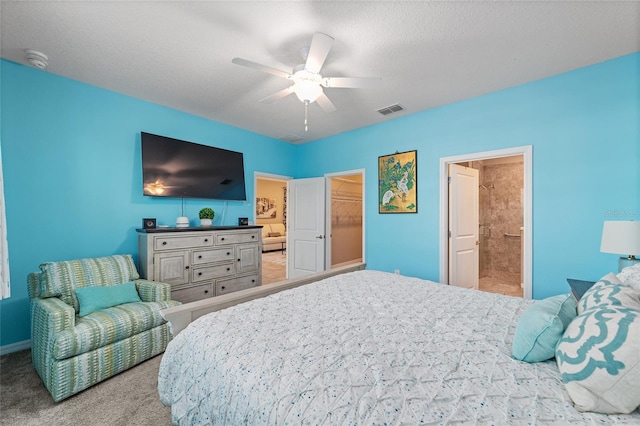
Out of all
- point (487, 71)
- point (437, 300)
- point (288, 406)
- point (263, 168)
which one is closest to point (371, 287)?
point (437, 300)

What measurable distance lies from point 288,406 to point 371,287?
1256 mm

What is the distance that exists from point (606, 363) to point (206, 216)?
375 cm

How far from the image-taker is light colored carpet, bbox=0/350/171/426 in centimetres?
162

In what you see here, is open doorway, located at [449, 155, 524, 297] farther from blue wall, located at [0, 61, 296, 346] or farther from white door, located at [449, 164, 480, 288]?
blue wall, located at [0, 61, 296, 346]

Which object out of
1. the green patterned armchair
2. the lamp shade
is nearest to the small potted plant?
the green patterned armchair

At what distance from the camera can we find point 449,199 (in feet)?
11.6

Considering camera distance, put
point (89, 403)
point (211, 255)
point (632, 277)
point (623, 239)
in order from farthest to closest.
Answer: point (211, 255), point (623, 239), point (89, 403), point (632, 277)

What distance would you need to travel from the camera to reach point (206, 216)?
364 centimetres

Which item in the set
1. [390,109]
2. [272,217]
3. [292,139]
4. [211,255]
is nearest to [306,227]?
[292,139]

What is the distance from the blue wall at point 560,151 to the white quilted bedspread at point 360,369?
1.58 m

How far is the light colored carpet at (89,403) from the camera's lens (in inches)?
63.8

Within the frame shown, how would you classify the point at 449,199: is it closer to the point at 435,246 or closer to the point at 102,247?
the point at 435,246

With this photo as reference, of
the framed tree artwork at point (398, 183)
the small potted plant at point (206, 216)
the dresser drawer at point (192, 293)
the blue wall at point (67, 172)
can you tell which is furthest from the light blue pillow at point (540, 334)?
the blue wall at point (67, 172)

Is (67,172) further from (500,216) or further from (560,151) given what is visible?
(500,216)
